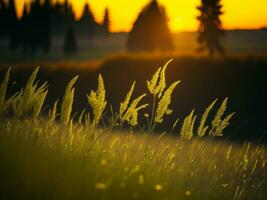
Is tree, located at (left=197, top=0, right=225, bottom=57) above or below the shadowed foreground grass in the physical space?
above

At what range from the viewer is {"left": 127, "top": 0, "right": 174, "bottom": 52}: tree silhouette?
45.9 metres

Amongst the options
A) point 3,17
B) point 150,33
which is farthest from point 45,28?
point 150,33

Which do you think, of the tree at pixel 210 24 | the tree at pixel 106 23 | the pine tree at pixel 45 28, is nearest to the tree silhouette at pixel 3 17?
the pine tree at pixel 45 28

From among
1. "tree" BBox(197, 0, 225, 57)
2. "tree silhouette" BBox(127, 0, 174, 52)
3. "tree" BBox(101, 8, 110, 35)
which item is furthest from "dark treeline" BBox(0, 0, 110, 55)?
"tree" BBox(197, 0, 225, 57)

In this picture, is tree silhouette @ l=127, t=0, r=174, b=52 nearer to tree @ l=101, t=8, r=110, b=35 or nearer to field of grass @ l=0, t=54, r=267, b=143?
field of grass @ l=0, t=54, r=267, b=143

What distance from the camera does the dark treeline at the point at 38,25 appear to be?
62125mm

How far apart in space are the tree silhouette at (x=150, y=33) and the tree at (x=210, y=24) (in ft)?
23.6

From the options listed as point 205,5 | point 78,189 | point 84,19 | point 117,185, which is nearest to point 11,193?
point 78,189

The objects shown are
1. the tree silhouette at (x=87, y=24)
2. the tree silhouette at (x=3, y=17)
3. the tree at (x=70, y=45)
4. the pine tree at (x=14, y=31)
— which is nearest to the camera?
the pine tree at (x=14, y=31)

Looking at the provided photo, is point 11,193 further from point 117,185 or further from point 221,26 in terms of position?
point 221,26

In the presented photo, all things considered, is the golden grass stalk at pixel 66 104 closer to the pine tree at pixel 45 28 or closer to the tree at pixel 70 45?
the pine tree at pixel 45 28

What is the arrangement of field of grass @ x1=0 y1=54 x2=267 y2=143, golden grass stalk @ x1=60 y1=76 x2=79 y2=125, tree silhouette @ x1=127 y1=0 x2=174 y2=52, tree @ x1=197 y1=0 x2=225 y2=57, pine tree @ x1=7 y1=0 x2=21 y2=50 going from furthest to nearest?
1. pine tree @ x1=7 y1=0 x2=21 y2=50
2. tree silhouette @ x1=127 y1=0 x2=174 y2=52
3. tree @ x1=197 y1=0 x2=225 y2=57
4. field of grass @ x1=0 y1=54 x2=267 y2=143
5. golden grass stalk @ x1=60 y1=76 x2=79 y2=125

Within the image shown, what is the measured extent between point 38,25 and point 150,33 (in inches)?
830

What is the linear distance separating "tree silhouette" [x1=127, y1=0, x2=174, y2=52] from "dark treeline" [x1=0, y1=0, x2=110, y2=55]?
17948mm
